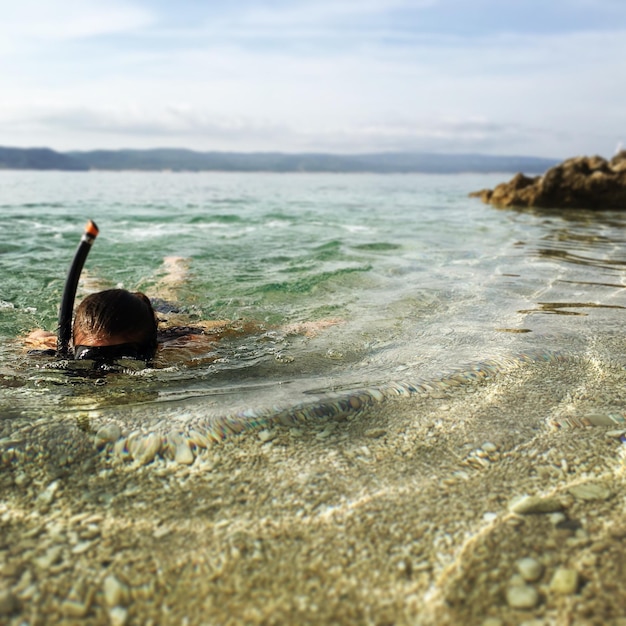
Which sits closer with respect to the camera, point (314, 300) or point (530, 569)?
point (530, 569)

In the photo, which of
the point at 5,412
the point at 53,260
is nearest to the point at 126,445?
the point at 5,412

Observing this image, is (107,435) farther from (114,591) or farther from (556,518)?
(556,518)

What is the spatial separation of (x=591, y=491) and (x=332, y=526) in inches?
38.5

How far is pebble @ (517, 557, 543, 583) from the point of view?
163cm

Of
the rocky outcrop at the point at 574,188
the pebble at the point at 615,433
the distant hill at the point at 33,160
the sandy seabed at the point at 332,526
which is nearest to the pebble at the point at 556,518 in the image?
the sandy seabed at the point at 332,526

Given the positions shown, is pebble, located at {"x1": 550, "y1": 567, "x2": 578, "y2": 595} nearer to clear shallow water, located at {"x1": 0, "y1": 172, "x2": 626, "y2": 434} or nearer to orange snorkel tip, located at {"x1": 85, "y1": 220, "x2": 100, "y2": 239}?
clear shallow water, located at {"x1": 0, "y1": 172, "x2": 626, "y2": 434}

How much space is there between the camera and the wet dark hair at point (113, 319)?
3.45 metres

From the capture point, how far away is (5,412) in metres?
2.78

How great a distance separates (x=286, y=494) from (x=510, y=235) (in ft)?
35.6

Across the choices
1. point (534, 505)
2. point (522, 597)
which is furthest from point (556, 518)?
point (522, 597)

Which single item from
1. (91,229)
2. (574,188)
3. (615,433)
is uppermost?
(574,188)

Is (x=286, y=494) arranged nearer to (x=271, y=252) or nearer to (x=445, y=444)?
(x=445, y=444)

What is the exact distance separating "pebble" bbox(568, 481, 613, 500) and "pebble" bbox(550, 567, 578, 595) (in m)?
0.42

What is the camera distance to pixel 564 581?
63.5 inches
